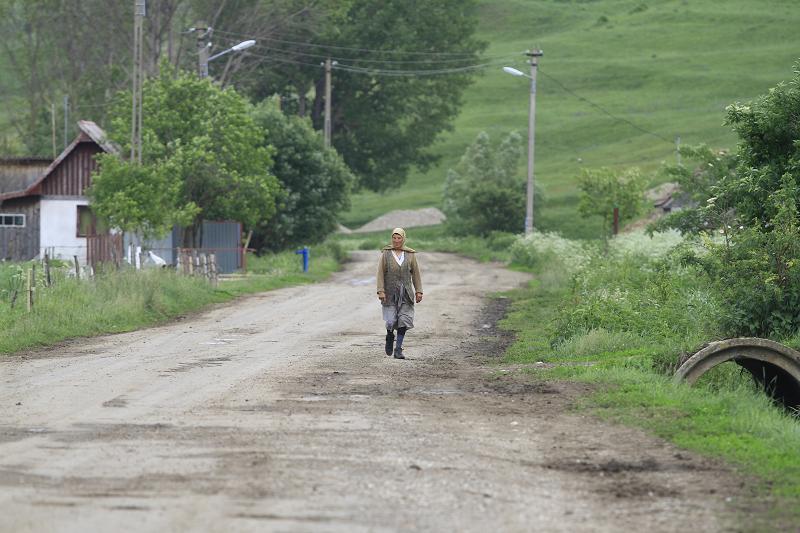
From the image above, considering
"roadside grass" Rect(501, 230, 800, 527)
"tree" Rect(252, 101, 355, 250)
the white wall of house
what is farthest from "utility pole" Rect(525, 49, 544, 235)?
"roadside grass" Rect(501, 230, 800, 527)

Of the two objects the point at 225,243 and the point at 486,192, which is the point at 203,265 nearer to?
the point at 225,243

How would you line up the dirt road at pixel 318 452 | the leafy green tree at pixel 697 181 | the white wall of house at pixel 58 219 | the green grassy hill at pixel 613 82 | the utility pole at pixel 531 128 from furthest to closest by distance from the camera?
the green grassy hill at pixel 613 82 < the utility pole at pixel 531 128 < the white wall of house at pixel 58 219 < the leafy green tree at pixel 697 181 < the dirt road at pixel 318 452

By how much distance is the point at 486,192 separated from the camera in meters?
71.9

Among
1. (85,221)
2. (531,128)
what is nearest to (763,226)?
(85,221)

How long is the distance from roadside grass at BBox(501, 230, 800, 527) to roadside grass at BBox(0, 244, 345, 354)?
7.07 metres

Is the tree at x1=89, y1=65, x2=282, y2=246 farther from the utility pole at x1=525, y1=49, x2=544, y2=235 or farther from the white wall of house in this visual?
the utility pole at x1=525, y1=49, x2=544, y2=235

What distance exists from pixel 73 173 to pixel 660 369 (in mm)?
33907

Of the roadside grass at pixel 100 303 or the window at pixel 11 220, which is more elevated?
the window at pixel 11 220

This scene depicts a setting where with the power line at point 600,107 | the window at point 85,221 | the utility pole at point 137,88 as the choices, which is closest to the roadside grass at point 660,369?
the utility pole at point 137,88

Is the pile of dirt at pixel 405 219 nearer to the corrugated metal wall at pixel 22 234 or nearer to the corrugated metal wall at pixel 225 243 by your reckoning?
the corrugated metal wall at pixel 225 243

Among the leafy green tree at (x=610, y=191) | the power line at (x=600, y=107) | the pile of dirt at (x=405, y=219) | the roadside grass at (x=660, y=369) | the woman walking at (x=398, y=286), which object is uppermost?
the power line at (x=600, y=107)

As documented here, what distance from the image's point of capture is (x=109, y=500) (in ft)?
29.2

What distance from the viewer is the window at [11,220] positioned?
4809cm

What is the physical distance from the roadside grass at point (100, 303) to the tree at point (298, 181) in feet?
46.8
